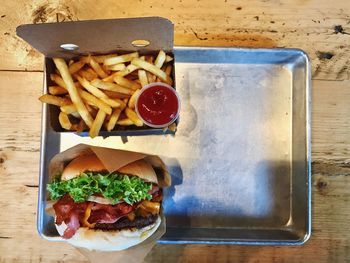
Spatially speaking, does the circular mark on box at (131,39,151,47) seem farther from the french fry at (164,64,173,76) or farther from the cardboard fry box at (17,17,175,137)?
the french fry at (164,64,173,76)

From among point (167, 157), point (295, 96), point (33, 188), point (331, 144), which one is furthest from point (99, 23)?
point (331, 144)

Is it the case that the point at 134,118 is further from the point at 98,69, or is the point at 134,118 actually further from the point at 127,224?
the point at 127,224

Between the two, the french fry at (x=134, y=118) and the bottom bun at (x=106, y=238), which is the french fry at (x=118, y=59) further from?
the bottom bun at (x=106, y=238)

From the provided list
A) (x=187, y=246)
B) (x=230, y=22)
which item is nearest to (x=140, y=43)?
(x=230, y=22)

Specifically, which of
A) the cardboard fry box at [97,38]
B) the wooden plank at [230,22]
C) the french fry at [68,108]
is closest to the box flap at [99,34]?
the cardboard fry box at [97,38]

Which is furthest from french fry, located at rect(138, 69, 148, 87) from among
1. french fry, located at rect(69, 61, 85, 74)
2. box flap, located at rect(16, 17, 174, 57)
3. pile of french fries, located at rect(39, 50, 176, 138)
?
french fry, located at rect(69, 61, 85, 74)
